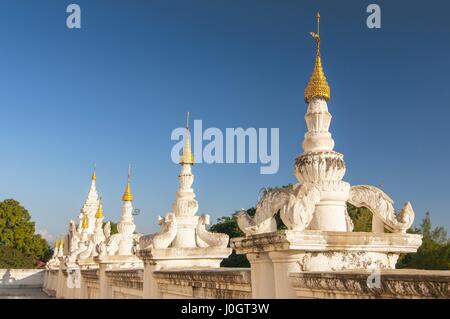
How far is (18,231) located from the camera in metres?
73.6

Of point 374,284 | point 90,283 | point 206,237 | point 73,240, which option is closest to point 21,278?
point 73,240

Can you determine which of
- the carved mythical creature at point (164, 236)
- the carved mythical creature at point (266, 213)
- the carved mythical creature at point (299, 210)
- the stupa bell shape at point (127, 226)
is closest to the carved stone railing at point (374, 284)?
the carved mythical creature at point (299, 210)

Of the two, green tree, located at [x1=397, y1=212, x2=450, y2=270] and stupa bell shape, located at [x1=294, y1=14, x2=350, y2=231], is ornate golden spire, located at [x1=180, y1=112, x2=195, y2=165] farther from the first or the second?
green tree, located at [x1=397, y1=212, x2=450, y2=270]

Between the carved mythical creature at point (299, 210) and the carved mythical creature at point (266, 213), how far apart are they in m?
0.37

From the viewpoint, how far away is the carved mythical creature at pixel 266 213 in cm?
726

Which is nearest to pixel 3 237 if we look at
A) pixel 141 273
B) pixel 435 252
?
pixel 435 252

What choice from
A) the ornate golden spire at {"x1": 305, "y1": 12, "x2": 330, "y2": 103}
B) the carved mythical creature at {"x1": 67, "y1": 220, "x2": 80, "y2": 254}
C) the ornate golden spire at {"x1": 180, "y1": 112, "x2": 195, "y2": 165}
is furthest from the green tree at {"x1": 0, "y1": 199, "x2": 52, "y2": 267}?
the ornate golden spire at {"x1": 305, "y1": 12, "x2": 330, "y2": 103}

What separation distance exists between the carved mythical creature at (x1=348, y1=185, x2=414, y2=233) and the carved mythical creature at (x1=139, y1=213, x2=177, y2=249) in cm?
544

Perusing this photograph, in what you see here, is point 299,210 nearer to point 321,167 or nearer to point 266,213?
point 266,213

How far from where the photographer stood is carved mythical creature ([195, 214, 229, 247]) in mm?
12109

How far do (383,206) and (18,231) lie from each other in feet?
242
